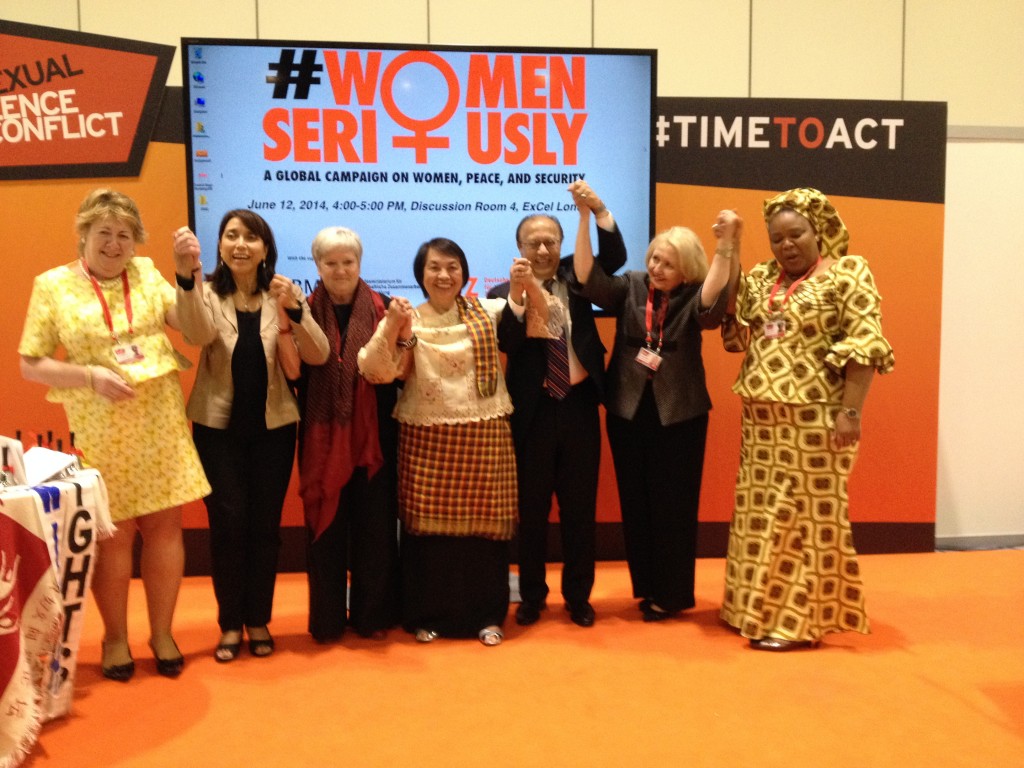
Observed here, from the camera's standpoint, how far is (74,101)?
3.92 meters

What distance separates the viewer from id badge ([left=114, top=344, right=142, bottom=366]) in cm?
280

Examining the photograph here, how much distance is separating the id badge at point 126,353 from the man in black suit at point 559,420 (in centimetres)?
124

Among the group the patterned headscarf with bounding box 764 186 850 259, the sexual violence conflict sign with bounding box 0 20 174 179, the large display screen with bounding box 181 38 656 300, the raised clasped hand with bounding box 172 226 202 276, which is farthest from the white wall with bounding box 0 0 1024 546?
the raised clasped hand with bounding box 172 226 202 276

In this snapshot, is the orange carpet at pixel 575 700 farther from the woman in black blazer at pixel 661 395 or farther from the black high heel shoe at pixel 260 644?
the woman in black blazer at pixel 661 395

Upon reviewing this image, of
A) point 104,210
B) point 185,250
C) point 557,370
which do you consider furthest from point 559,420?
point 104,210

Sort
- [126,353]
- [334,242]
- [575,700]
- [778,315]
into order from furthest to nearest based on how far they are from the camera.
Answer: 1. [778,315]
2. [334,242]
3. [126,353]
4. [575,700]

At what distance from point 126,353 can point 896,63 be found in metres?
4.71

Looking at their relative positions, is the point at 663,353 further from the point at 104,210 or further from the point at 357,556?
Answer: the point at 104,210

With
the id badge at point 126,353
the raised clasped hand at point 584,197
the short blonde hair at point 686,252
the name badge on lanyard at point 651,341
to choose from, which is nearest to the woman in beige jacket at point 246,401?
the id badge at point 126,353

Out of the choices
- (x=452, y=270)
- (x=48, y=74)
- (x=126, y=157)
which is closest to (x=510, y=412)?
(x=452, y=270)

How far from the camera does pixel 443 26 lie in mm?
5066

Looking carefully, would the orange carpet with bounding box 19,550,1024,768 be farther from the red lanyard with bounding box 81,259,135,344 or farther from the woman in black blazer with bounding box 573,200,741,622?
the red lanyard with bounding box 81,259,135,344

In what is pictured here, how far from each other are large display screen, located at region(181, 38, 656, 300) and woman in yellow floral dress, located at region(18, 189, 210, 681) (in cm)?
100

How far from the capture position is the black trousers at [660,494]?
3357mm
